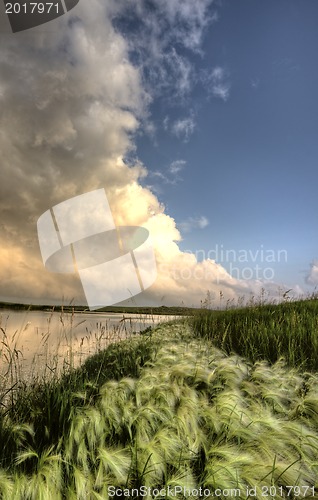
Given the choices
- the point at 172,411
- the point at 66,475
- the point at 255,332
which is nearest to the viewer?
the point at 66,475

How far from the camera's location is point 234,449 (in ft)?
7.08

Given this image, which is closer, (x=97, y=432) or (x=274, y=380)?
(x=97, y=432)

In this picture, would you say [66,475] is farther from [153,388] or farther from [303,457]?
[303,457]

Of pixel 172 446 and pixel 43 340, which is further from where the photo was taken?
pixel 43 340

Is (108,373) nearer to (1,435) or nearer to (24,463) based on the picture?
(1,435)

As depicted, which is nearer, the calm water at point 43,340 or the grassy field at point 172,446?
the grassy field at point 172,446

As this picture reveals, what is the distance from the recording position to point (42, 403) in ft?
13.7

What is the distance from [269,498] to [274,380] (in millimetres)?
2057

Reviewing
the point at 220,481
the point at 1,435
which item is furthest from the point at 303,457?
the point at 1,435

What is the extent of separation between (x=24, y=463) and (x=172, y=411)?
115cm

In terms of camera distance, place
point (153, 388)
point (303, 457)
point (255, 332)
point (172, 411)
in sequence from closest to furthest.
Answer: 1. point (303, 457)
2. point (172, 411)
3. point (153, 388)
4. point (255, 332)

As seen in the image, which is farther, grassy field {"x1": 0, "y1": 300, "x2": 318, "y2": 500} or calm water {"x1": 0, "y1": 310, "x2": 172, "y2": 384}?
calm water {"x1": 0, "y1": 310, "x2": 172, "y2": 384}

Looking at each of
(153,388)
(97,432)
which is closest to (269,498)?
(97,432)

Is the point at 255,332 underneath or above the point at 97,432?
above
